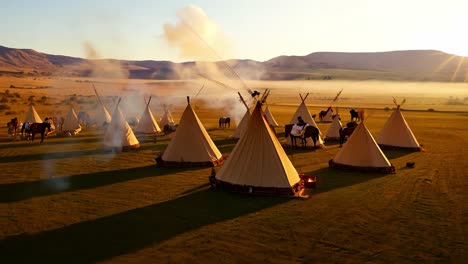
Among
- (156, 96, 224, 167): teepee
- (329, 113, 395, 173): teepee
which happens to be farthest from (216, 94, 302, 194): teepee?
(329, 113, 395, 173): teepee

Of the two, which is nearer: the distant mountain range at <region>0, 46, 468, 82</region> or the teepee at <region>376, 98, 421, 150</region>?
the teepee at <region>376, 98, 421, 150</region>

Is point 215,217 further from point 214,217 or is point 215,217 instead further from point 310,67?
point 310,67

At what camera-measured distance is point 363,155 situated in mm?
17422

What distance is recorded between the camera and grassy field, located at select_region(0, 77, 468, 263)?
8.73 meters

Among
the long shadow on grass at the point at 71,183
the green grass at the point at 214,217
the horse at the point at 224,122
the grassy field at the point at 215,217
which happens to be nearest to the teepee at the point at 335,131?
the grassy field at the point at 215,217

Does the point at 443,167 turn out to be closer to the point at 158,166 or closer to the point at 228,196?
the point at 228,196

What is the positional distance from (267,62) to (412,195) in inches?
7105

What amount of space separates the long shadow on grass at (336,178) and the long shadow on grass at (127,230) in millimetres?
2529

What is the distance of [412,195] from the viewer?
13609mm

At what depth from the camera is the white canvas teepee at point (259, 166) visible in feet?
43.7

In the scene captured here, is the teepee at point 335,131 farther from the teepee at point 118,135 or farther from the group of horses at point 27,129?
the group of horses at point 27,129

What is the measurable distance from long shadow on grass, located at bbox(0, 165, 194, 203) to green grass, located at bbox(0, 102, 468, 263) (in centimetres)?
4

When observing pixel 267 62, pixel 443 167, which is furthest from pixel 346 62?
pixel 443 167

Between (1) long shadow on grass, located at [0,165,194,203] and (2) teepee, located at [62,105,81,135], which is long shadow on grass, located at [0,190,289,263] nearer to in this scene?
(1) long shadow on grass, located at [0,165,194,203]
